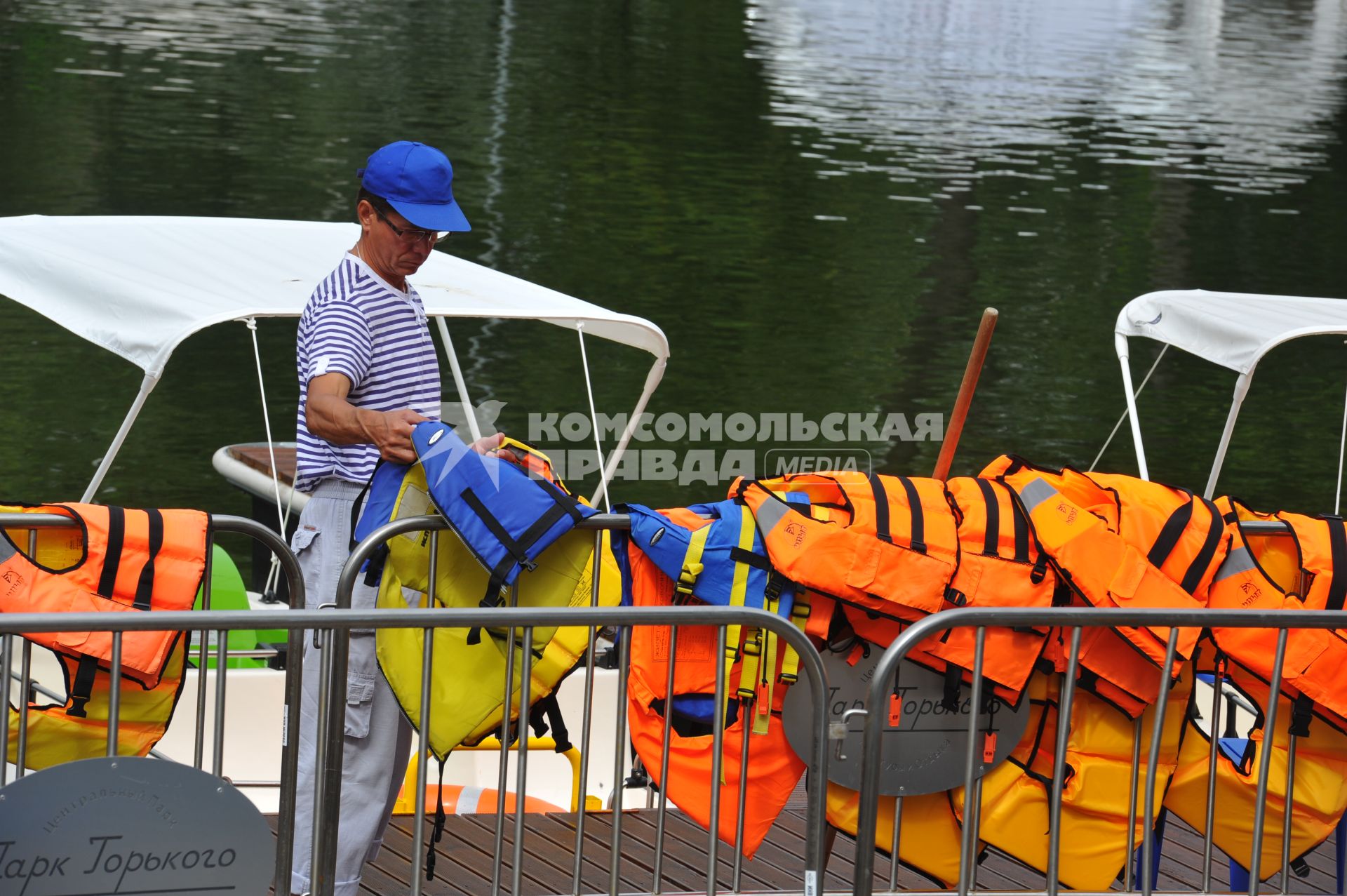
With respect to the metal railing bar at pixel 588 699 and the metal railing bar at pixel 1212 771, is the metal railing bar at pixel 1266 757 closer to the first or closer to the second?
the metal railing bar at pixel 1212 771

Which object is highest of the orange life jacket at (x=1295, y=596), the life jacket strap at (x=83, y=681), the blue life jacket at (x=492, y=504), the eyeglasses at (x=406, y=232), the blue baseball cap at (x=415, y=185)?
the blue baseball cap at (x=415, y=185)

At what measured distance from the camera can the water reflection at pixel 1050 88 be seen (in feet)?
106

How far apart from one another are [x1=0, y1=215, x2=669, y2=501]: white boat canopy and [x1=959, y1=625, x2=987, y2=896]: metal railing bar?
2893mm

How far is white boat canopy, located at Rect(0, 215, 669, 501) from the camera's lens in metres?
5.99

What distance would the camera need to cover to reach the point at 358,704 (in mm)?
4332

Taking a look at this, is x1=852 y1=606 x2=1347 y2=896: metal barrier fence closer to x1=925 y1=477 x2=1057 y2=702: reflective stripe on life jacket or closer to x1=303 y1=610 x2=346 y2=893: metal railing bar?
x1=925 y1=477 x2=1057 y2=702: reflective stripe on life jacket

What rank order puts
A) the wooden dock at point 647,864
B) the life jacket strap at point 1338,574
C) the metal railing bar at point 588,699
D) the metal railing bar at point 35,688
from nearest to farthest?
the metal railing bar at point 35,688
the metal railing bar at point 588,699
the life jacket strap at point 1338,574
the wooden dock at point 647,864

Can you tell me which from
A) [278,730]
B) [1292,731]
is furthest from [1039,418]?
[1292,731]

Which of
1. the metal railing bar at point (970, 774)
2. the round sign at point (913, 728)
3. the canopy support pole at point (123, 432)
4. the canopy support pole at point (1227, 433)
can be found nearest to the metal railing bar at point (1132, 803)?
the round sign at point (913, 728)

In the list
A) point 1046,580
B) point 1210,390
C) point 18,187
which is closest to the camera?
point 1046,580

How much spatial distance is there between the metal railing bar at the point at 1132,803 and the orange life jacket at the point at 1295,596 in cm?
32

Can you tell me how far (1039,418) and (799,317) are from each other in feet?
14.5

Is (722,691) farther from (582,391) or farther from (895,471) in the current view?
(582,391)

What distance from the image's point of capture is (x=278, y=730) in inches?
274
